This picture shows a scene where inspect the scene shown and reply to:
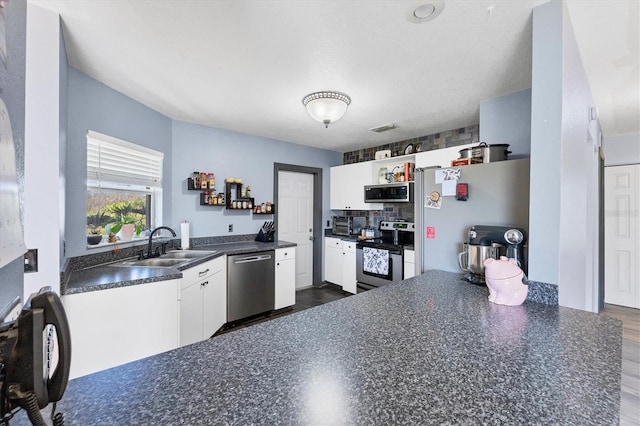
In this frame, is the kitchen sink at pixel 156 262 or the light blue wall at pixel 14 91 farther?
the kitchen sink at pixel 156 262

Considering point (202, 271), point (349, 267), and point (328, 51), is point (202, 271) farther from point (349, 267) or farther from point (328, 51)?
point (349, 267)

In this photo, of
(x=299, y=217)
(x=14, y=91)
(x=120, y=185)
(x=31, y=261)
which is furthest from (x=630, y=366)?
(x=120, y=185)

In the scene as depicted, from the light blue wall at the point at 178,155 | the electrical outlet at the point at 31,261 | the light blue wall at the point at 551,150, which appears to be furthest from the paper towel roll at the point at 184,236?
the light blue wall at the point at 551,150

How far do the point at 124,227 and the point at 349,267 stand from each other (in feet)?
9.50

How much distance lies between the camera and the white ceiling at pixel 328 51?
144cm

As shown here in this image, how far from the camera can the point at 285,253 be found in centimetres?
356

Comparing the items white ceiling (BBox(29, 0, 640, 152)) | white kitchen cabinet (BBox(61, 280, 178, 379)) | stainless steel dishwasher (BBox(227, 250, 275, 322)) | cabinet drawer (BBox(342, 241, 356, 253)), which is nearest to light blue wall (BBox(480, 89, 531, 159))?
white ceiling (BBox(29, 0, 640, 152))

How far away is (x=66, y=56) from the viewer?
72.7 inches

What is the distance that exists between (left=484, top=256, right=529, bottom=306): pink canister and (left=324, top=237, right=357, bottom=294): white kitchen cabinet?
283cm

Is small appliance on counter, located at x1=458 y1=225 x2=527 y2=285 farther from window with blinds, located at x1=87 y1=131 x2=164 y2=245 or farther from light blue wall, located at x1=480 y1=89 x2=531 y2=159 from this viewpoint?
window with blinds, located at x1=87 y1=131 x2=164 y2=245

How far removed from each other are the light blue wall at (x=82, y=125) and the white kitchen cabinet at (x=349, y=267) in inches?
119

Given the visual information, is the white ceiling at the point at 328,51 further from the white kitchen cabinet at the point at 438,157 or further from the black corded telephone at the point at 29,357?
the black corded telephone at the point at 29,357

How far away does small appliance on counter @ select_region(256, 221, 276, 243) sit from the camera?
384 centimetres

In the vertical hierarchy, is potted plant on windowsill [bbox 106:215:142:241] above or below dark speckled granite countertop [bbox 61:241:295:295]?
above
